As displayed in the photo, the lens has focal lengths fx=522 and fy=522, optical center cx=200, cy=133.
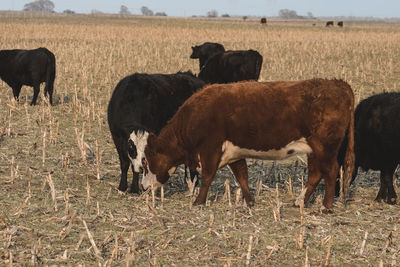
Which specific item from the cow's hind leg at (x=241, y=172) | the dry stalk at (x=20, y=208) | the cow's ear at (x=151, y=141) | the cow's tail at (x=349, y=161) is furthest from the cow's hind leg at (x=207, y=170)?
the dry stalk at (x=20, y=208)

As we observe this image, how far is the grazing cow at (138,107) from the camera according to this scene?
6559mm

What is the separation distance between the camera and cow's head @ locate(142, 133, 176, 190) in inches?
252

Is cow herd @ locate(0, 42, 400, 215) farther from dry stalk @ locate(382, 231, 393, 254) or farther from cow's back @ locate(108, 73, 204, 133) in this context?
dry stalk @ locate(382, 231, 393, 254)

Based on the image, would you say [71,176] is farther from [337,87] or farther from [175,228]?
[337,87]

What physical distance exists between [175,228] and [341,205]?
228 cm

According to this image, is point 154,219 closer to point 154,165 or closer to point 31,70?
point 154,165

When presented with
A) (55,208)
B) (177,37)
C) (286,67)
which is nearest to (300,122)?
(55,208)

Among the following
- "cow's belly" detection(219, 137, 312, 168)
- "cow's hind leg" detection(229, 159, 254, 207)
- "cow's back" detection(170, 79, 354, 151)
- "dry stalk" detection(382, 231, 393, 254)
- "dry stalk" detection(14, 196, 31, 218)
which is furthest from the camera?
"cow's hind leg" detection(229, 159, 254, 207)

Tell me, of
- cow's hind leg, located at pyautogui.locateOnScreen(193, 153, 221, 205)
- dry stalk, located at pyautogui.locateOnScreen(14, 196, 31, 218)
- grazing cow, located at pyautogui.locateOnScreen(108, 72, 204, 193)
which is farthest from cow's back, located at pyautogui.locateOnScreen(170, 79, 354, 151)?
dry stalk, located at pyautogui.locateOnScreen(14, 196, 31, 218)

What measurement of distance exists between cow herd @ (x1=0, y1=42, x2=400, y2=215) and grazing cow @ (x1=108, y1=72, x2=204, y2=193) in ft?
0.05

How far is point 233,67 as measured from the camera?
1452cm

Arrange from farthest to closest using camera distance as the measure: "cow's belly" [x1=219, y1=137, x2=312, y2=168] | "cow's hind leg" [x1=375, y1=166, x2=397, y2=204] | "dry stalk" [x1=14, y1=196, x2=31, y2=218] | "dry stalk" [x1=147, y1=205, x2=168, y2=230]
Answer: "cow's hind leg" [x1=375, y1=166, x2=397, y2=204] < "cow's belly" [x1=219, y1=137, x2=312, y2=168] < "dry stalk" [x1=14, y1=196, x2=31, y2=218] < "dry stalk" [x1=147, y1=205, x2=168, y2=230]

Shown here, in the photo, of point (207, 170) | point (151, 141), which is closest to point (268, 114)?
point (207, 170)

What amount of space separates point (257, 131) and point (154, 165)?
136 centimetres
